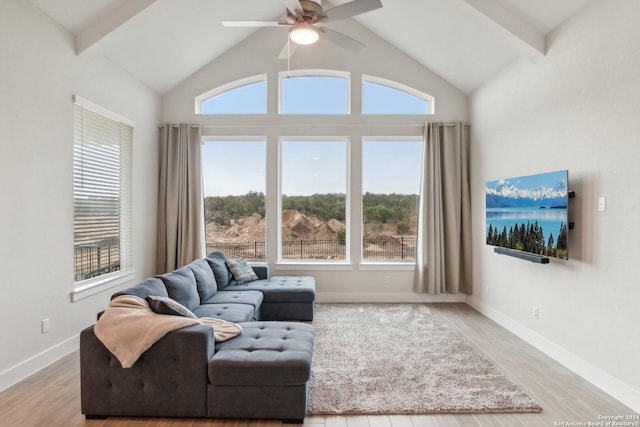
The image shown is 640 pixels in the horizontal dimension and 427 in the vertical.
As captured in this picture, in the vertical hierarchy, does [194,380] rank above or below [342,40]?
below

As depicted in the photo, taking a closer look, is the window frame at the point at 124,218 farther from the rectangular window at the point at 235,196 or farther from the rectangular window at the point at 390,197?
the rectangular window at the point at 390,197

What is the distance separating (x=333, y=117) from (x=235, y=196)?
75.8 inches

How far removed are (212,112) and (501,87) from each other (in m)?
4.02

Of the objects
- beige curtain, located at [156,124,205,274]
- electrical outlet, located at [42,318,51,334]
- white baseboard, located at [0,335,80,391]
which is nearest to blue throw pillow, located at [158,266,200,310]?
electrical outlet, located at [42,318,51,334]

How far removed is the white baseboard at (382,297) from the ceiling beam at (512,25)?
3408 millimetres

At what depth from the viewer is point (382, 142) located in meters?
5.66

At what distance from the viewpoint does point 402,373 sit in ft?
10.00

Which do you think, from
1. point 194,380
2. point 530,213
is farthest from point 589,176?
point 194,380

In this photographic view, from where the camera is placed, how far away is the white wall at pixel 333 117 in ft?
18.1

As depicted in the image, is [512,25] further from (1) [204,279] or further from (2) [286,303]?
(1) [204,279]

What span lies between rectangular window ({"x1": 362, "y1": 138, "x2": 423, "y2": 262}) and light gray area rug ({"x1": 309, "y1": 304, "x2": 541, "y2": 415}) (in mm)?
1361

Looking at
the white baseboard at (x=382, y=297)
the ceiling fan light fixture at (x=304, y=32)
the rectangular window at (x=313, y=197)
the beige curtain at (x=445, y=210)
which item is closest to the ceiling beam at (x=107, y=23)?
the ceiling fan light fixture at (x=304, y=32)

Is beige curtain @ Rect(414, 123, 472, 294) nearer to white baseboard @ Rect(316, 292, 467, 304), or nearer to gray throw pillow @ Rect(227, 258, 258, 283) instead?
white baseboard @ Rect(316, 292, 467, 304)

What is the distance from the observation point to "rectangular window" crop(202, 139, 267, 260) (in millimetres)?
5645
